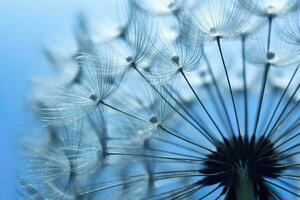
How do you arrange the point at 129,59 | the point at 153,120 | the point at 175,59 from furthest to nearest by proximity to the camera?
the point at 129,59 < the point at 153,120 < the point at 175,59

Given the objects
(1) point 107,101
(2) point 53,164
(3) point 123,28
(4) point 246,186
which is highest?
(3) point 123,28

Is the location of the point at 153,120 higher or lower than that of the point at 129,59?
lower

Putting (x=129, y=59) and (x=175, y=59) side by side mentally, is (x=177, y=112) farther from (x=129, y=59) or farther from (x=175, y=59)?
(x=129, y=59)

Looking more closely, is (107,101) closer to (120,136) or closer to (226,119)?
(120,136)

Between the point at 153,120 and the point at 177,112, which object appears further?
the point at 153,120

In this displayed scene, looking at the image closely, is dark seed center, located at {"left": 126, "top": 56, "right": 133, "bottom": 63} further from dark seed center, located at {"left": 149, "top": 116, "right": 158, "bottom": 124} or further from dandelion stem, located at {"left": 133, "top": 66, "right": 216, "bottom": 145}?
dark seed center, located at {"left": 149, "top": 116, "right": 158, "bottom": 124}

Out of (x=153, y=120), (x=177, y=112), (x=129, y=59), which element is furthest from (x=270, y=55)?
(x=129, y=59)

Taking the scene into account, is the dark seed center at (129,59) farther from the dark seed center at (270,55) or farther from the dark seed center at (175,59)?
the dark seed center at (270,55)

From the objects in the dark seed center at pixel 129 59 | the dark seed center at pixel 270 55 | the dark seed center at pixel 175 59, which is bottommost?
the dark seed center at pixel 270 55

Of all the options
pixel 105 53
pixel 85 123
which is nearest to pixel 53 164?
pixel 85 123
